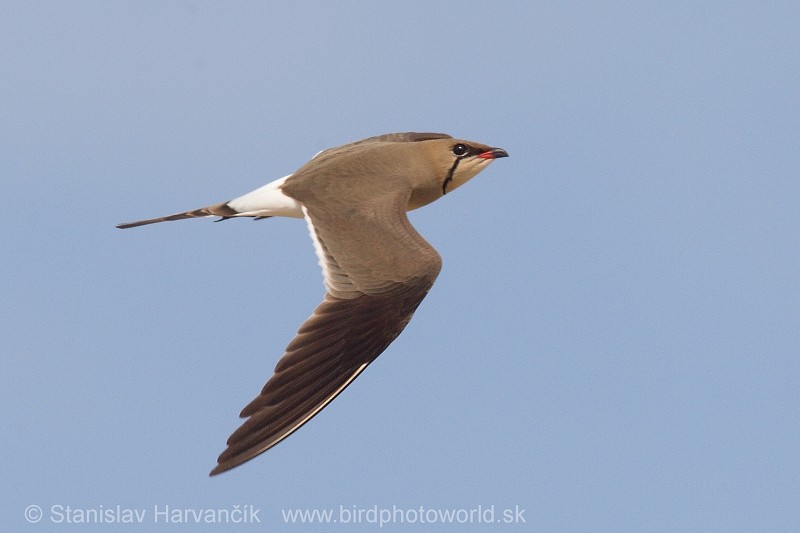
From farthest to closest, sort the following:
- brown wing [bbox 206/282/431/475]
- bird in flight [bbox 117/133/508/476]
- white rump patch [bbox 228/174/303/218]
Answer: white rump patch [bbox 228/174/303/218] < bird in flight [bbox 117/133/508/476] < brown wing [bbox 206/282/431/475]

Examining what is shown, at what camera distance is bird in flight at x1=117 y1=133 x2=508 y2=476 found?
7.68 m

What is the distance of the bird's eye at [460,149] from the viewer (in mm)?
10117

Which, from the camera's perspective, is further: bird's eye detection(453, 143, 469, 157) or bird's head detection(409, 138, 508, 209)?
bird's eye detection(453, 143, 469, 157)

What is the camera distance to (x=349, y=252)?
8.49 meters

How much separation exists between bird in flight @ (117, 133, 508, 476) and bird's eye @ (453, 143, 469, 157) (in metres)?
0.01

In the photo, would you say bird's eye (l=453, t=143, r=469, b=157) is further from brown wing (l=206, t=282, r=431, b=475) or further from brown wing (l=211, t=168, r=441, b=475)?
brown wing (l=206, t=282, r=431, b=475)

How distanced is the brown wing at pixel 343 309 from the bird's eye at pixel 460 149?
1125 millimetres

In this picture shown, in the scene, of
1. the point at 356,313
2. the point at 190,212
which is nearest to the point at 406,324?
the point at 356,313

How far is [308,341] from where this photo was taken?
7.96 meters

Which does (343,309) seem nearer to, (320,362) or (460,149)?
(320,362)

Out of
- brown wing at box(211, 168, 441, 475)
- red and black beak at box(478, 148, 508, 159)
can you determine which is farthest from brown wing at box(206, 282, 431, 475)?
red and black beak at box(478, 148, 508, 159)

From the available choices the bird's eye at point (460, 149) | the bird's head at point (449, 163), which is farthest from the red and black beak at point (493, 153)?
the bird's eye at point (460, 149)

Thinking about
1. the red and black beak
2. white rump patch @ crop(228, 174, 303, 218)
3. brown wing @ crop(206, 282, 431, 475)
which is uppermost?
the red and black beak

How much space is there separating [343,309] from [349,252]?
0.47 metres
